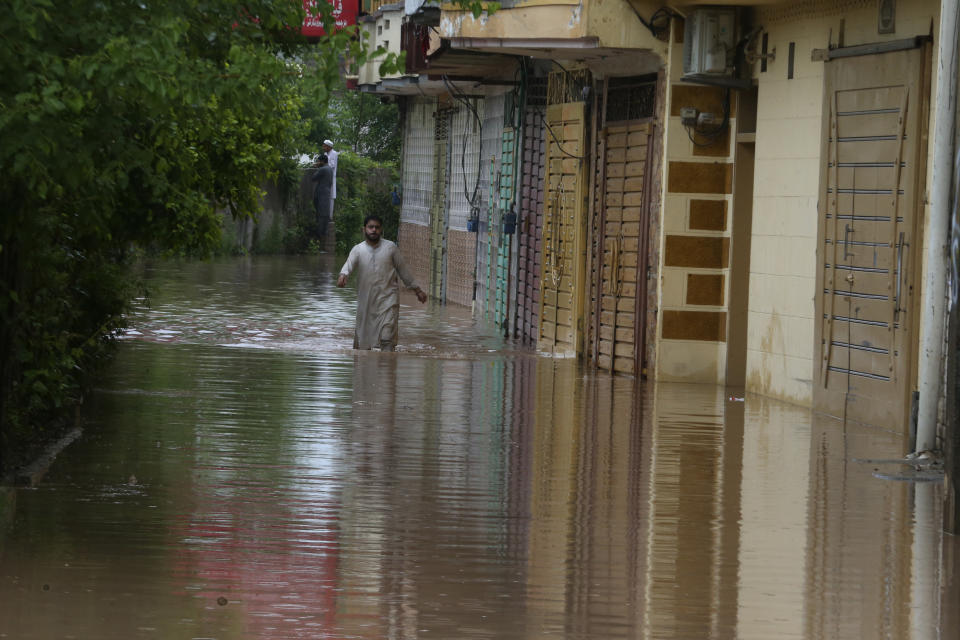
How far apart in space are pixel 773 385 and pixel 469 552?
24.9ft

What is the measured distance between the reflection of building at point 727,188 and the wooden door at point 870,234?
0.02 meters

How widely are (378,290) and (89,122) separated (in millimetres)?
11016

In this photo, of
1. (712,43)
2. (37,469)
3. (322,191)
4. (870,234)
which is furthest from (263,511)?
(322,191)

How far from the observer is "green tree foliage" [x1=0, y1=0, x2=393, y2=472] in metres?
6.50

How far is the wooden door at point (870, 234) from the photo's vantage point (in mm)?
12219

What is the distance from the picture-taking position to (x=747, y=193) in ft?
52.3

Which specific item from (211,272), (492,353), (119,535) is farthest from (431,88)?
(119,535)

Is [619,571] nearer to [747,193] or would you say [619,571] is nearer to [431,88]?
[747,193]

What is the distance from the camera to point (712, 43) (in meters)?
15.2

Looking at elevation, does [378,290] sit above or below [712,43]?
below

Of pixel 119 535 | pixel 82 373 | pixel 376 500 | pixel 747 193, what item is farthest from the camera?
pixel 747 193

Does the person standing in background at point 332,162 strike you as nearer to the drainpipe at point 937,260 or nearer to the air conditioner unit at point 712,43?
the air conditioner unit at point 712,43

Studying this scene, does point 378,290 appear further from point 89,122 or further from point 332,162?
point 332,162

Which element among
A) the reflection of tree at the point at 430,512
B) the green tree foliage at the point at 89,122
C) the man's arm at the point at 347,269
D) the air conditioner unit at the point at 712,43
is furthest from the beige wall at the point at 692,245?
the green tree foliage at the point at 89,122
